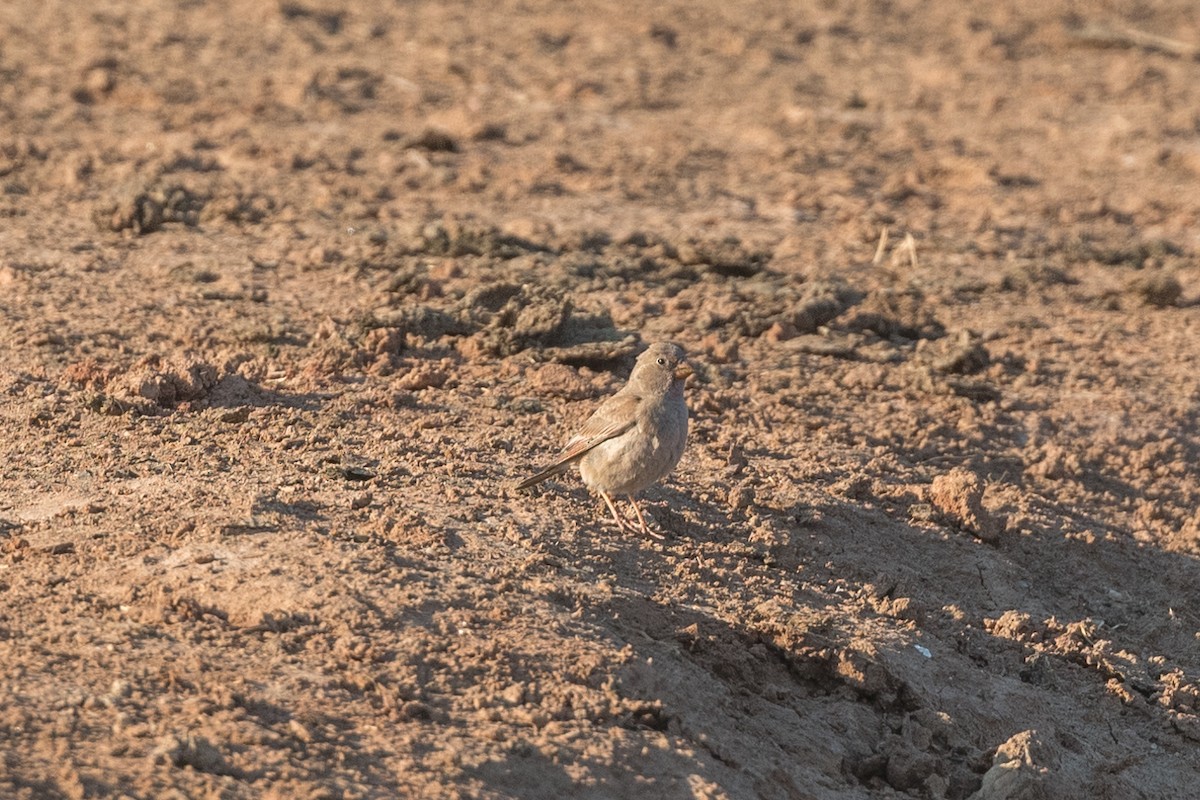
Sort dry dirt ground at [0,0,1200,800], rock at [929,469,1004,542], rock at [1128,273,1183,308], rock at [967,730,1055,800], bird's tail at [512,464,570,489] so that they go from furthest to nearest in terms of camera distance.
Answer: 1. rock at [1128,273,1183,308]
2. rock at [929,469,1004,542]
3. bird's tail at [512,464,570,489]
4. rock at [967,730,1055,800]
5. dry dirt ground at [0,0,1200,800]

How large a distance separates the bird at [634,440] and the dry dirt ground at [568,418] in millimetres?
199

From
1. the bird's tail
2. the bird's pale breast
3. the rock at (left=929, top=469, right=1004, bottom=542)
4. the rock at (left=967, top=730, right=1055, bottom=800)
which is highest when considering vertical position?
the bird's pale breast

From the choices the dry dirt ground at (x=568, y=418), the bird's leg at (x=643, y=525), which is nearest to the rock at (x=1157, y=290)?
the dry dirt ground at (x=568, y=418)

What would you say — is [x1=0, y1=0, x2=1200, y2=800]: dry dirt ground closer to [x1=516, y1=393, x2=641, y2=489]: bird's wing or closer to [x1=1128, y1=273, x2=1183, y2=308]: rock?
[x1=1128, y1=273, x2=1183, y2=308]: rock

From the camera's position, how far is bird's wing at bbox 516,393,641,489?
289 inches

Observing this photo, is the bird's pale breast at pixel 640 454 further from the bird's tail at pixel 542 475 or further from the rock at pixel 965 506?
the rock at pixel 965 506

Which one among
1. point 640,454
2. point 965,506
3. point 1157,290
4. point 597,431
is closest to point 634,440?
point 640,454

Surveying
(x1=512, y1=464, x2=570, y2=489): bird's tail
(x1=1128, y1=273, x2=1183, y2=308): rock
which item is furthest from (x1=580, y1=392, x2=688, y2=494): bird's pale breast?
(x1=1128, y1=273, x2=1183, y2=308): rock

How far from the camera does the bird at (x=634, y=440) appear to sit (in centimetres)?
723

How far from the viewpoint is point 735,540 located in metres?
7.48

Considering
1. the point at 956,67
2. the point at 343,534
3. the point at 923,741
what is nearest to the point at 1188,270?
the point at 956,67

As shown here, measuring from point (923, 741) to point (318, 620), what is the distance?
236cm

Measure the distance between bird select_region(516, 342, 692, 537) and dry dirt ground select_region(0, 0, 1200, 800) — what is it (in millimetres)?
199

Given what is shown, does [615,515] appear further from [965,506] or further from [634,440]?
[965,506]
